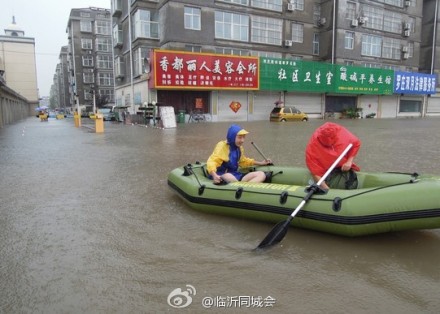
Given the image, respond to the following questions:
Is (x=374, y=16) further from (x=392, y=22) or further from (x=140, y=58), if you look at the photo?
(x=140, y=58)

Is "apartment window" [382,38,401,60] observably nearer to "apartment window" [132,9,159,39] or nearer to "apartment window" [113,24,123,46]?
"apartment window" [132,9,159,39]

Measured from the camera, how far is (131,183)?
21.5 feet

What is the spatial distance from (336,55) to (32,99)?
5403cm

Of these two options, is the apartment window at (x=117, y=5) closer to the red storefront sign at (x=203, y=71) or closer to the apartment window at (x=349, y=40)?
the red storefront sign at (x=203, y=71)

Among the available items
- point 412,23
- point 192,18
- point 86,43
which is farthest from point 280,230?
point 86,43

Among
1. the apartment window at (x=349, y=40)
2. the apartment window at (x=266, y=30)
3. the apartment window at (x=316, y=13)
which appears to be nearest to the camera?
the apartment window at (x=266, y=30)

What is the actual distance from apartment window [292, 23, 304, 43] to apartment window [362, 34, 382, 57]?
699cm

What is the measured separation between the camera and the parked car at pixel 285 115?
27.1 m

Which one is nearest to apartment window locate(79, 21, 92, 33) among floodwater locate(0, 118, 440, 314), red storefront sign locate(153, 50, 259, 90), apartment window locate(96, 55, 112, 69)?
apartment window locate(96, 55, 112, 69)

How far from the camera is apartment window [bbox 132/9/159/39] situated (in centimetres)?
2777

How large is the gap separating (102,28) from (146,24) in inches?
1537

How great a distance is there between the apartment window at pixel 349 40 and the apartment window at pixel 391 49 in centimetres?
462

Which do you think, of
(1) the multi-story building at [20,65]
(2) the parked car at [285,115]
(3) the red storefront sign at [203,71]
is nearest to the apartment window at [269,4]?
(3) the red storefront sign at [203,71]

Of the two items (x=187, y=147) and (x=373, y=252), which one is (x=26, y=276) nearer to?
(x=373, y=252)
